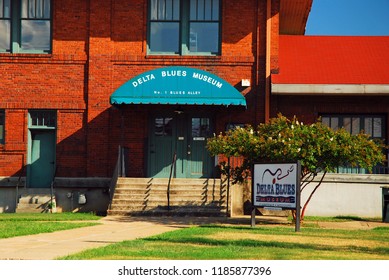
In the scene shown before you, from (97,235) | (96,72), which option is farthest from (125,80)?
(97,235)

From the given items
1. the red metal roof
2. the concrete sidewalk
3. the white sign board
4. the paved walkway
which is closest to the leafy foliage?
the white sign board

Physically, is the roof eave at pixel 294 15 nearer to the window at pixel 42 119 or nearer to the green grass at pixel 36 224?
the window at pixel 42 119

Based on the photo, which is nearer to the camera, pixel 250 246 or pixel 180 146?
pixel 250 246

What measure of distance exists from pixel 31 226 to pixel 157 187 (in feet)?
17.7

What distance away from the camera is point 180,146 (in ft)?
71.1

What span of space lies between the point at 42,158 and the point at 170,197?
15.8 feet

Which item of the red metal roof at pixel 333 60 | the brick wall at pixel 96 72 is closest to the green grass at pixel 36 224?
the brick wall at pixel 96 72

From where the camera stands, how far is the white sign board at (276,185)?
557 inches

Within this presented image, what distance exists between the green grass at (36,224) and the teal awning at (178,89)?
3374 mm

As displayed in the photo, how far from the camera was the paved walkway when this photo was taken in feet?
32.7

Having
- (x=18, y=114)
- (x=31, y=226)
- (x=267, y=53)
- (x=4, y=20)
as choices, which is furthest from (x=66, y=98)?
(x=31, y=226)

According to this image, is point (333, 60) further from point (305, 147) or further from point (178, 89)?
point (305, 147)

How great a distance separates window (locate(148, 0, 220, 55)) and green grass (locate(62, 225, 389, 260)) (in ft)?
28.1

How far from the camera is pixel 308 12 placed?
2430 cm
